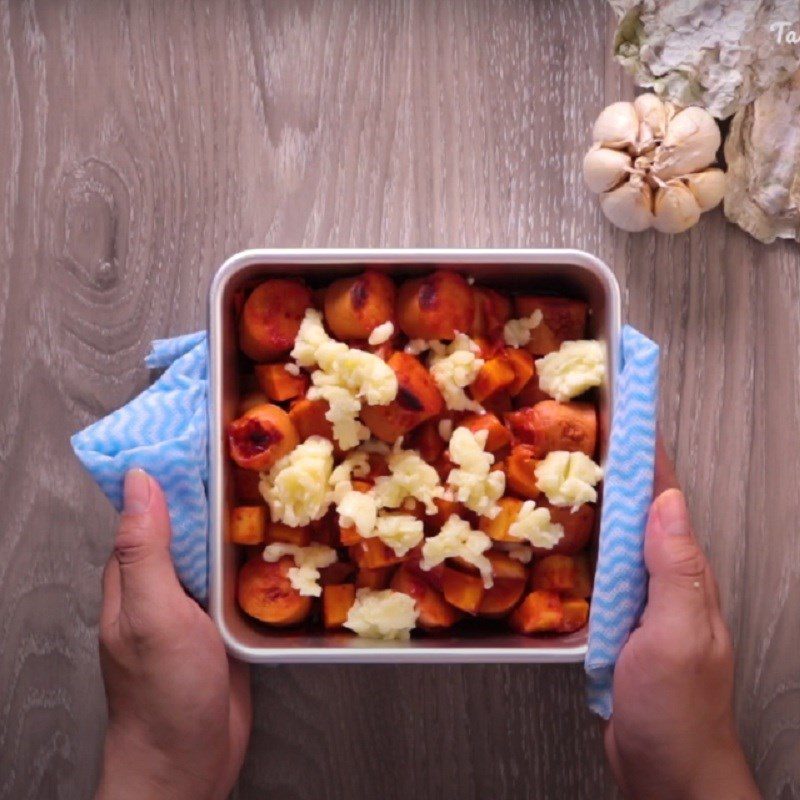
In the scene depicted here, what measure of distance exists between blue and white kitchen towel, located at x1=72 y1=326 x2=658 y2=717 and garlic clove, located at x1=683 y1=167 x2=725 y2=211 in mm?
209

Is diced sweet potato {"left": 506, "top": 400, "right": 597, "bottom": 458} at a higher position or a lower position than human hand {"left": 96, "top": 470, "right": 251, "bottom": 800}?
higher

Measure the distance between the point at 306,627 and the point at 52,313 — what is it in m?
0.45

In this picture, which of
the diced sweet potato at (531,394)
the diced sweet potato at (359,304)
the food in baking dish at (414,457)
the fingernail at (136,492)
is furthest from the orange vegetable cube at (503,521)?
the fingernail at (136,492)

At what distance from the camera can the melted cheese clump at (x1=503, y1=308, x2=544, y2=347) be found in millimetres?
981

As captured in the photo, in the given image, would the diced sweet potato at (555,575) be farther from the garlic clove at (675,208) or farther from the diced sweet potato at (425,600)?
the garlic clove at (675,208)

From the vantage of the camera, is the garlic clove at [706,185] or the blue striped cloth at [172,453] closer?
the blue striped cloth at [172,453]

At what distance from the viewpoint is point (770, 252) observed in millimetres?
1113

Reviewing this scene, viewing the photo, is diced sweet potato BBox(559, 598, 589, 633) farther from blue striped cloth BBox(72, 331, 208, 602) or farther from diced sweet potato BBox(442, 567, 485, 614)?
blue striped cloth BBox(72, 331, 208, 602)

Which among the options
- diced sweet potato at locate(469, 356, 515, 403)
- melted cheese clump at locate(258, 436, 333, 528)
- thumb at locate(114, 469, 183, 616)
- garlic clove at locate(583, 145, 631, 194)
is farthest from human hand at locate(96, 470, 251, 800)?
garlic clove at locate(583, 145, 631, 194)

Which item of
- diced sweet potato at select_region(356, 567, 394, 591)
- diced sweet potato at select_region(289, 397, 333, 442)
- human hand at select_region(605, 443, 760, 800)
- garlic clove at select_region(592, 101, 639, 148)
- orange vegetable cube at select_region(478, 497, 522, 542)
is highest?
garlic clove at select_region(592, 101, 639, 148)

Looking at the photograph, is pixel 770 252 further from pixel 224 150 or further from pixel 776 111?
pixel 224 150

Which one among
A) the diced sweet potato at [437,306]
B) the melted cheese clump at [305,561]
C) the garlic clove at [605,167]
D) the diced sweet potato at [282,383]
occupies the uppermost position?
the garlic clove at [605,167]

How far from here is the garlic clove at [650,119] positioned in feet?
3.39

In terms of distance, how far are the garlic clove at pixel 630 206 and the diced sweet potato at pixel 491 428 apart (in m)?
0.27
